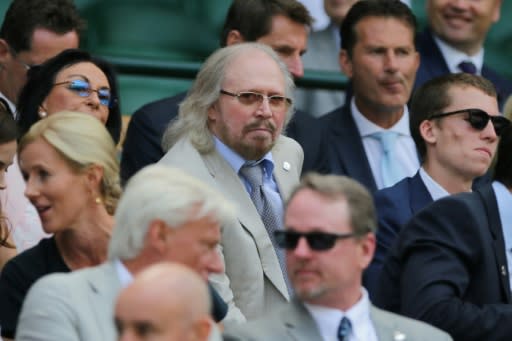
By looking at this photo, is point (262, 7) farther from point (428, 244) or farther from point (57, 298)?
point (57, 298)

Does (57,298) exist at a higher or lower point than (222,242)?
higher

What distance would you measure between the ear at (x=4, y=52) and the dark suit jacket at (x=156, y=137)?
2.34 ft

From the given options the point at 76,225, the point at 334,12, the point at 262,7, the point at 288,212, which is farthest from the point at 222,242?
the point at 334,12

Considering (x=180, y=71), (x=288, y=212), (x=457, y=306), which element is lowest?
(x=180, y=71)

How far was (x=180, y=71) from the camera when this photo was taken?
10.1m

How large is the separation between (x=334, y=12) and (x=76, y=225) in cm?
378

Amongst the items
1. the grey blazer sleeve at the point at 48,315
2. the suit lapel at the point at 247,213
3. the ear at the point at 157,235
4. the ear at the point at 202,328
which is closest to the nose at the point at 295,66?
the suit lapel at the point at 247,213

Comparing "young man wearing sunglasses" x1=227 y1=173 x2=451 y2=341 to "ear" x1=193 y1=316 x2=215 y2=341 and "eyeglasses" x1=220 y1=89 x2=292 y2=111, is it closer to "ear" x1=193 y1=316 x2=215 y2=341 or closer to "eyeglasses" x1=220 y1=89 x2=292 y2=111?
"ear" x1=193 y1=316 x2=215 y2=341

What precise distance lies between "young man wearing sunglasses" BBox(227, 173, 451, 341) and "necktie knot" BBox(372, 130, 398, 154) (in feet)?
9.54

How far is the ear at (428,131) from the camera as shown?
7.81 m

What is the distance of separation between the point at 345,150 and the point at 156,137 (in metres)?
1.09

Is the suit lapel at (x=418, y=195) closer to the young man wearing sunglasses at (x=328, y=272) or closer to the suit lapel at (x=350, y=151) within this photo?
the suit lapel at (x=350, y=151)

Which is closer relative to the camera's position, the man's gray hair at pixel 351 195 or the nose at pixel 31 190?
the man's gray hair at pixel 351 195

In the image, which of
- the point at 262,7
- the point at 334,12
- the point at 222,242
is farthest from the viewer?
the point at 334,12
